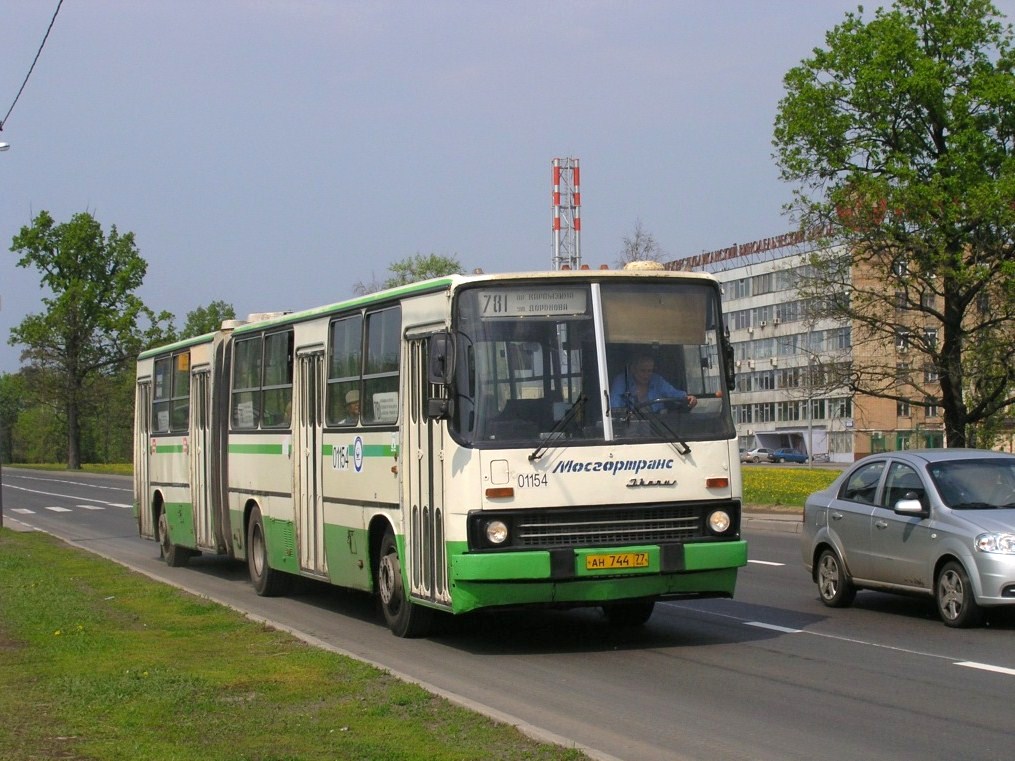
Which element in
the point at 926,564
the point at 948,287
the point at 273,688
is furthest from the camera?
the point at 948,287

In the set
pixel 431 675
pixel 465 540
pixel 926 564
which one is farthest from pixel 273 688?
pixel 926 564

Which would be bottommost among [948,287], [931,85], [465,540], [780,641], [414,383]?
[780,641]

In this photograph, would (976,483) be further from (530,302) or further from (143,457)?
(143,457)

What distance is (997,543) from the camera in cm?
1280

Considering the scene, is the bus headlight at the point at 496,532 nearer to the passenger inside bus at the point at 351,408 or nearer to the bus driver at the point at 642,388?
the bus driver at the point at 642,388

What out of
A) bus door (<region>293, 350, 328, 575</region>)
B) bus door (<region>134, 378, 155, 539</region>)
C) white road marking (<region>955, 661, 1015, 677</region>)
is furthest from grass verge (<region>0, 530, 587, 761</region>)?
bus door (<region>134, 378, 155, 539</region>)

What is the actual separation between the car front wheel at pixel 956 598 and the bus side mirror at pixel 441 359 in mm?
4953

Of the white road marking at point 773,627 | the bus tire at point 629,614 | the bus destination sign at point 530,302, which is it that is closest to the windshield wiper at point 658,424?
the bus destination sign at point 530,302

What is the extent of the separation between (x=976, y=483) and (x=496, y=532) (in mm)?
4983

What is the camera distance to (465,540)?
38.4 ft

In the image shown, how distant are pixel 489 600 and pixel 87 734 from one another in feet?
13.5

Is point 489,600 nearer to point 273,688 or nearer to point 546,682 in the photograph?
point 546,682

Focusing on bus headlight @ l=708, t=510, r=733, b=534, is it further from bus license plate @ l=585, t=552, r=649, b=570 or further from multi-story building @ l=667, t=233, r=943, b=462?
multi-story building @ l=667, t=233, r=943, b=462

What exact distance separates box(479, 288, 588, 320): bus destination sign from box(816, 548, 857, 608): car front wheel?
15.6 ft
